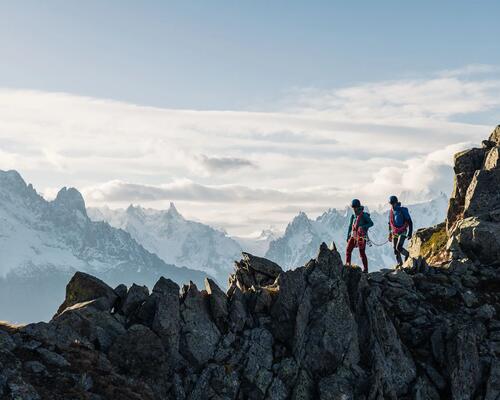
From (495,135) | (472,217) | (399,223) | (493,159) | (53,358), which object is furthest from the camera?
(495,135)

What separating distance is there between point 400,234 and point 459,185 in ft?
36.0

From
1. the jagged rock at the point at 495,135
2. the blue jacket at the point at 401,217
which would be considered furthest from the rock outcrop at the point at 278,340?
the jagged rock at the point at 495,135

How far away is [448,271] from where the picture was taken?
38.1 m

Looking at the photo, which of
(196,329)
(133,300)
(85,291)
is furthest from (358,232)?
(85,291)

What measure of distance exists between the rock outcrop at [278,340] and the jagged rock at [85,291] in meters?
0.06

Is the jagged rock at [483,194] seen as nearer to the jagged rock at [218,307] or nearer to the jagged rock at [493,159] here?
the jagged rock at [493,159]

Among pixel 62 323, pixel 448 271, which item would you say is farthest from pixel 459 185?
pixel 62 323

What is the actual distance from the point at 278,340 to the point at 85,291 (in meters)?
10.6

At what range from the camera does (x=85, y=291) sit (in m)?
33.3

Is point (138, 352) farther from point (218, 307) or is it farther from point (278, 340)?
point (278, 340)

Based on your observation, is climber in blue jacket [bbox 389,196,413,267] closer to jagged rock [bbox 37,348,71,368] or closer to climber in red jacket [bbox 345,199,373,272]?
climber in red jacket [bbox 345,199,373,272]

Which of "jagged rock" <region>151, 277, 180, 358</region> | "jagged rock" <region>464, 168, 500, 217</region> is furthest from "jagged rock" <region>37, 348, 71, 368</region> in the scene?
"jagged rock" <region>464, 168, 500, 217</region>

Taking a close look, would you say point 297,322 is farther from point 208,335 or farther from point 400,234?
point 400,234

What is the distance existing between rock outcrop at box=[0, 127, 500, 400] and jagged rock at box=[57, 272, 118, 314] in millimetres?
59
